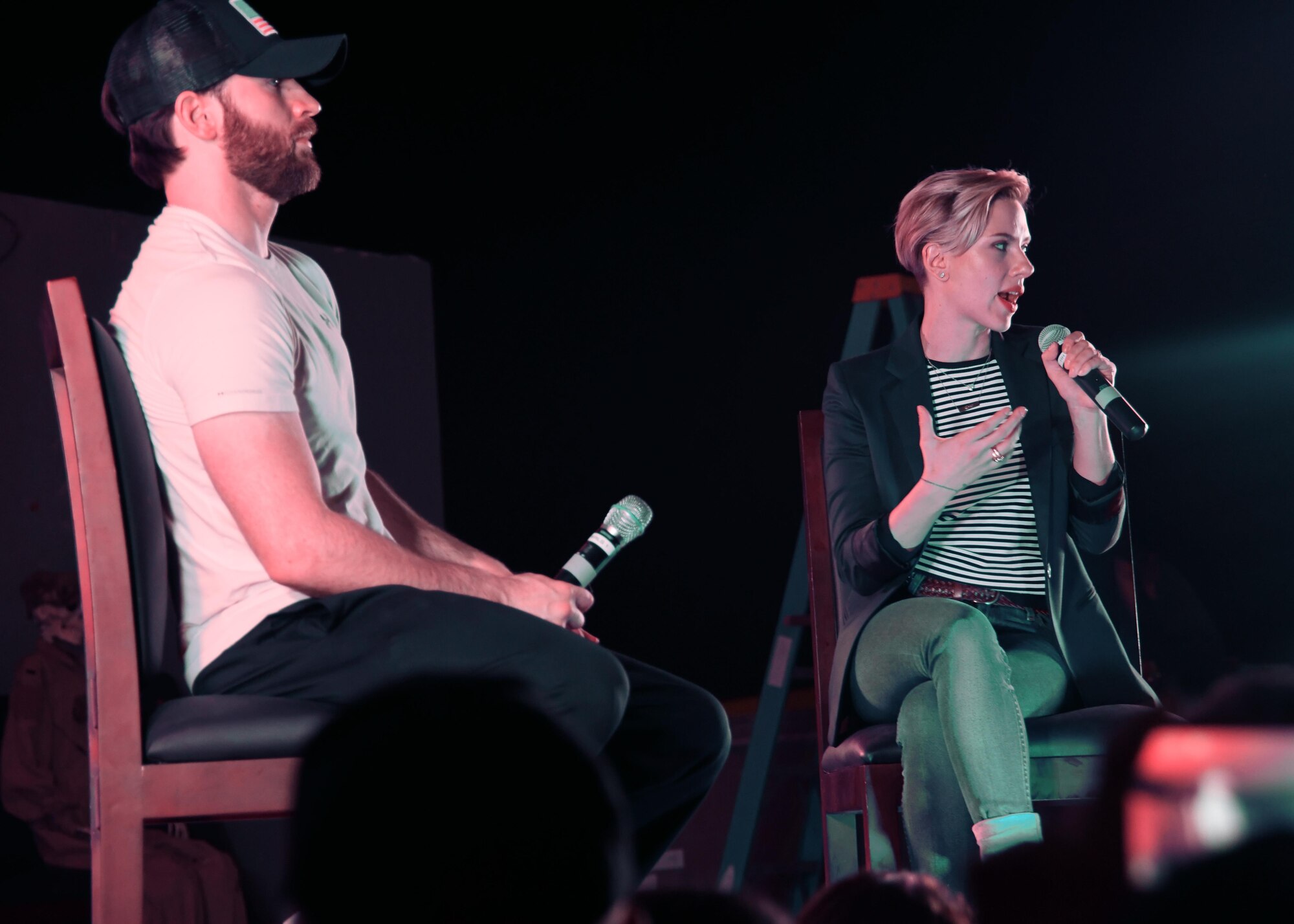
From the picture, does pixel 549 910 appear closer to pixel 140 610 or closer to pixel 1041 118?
pixel 140 610

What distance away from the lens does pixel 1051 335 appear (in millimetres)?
2027

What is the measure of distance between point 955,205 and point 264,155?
1.20m

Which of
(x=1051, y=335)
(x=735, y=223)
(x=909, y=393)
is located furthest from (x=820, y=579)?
(x=735, y=223)

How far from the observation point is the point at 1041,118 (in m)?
3.57

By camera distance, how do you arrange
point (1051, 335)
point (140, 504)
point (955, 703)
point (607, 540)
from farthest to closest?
1. point (1051, 335)
2. point (955, 703)
3. point (607, 540)
4. point (140, 504)

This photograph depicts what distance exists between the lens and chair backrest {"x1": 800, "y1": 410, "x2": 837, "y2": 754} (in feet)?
7.04

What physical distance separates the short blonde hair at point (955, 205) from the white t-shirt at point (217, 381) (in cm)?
113

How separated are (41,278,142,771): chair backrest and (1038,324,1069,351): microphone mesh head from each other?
4.65ft

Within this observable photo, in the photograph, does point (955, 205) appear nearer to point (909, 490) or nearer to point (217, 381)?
point (909, 490)

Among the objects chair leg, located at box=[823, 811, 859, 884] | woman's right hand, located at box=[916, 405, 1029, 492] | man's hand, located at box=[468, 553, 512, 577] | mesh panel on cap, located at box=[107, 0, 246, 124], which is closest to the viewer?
mesh panel on cap, located at box=[107, 0, 246, 124]

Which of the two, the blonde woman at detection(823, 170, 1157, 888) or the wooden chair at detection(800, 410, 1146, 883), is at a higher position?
the blonde woman at detection(823, 170, 1157, 888)

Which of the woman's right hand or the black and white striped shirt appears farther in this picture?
the black and white striped shirt

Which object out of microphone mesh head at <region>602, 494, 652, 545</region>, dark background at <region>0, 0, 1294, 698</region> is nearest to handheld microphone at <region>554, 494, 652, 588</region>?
microphone mesh head at <region>602, 494, 652, 545</region>

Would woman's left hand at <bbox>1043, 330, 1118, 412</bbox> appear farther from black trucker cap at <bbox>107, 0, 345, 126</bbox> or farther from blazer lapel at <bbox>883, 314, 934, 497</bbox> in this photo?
black trucker cap at <bbox>107, 0, 345, 126</bbox>
